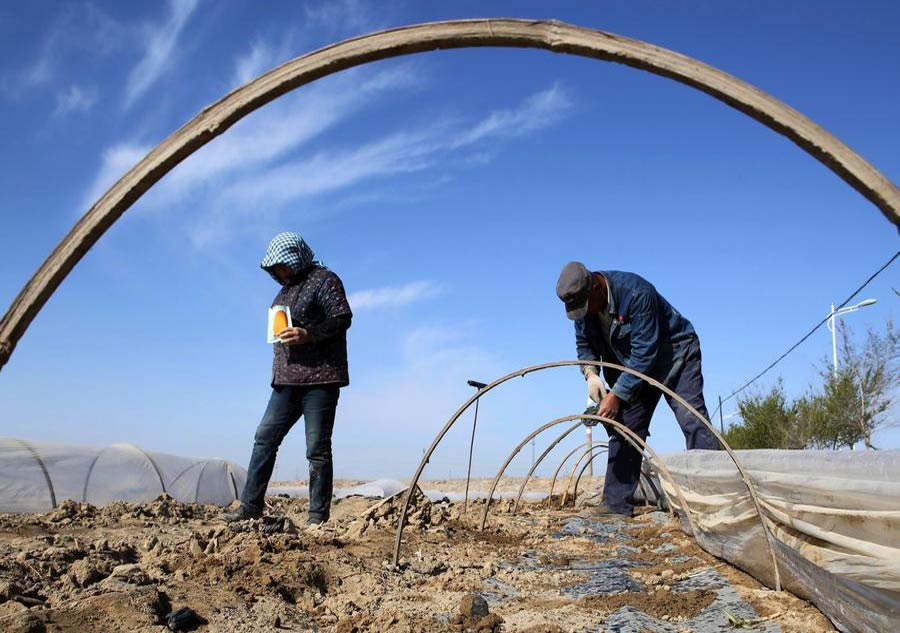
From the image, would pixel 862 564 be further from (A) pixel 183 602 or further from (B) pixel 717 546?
(A) pixel 183 602

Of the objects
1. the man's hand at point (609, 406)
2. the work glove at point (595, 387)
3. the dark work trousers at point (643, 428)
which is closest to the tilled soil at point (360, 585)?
the dark work trousers at point (643, 428)

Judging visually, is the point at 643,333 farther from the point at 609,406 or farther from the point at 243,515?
the point at 243,515

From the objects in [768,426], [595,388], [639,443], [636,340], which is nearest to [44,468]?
[595,388]

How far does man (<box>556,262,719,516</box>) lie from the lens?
15.2ft

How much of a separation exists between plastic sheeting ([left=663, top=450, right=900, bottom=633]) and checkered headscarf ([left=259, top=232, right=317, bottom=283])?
2.47m

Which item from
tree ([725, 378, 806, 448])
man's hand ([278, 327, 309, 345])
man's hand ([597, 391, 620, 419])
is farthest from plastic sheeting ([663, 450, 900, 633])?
tree ([725, 378, 806, 448])

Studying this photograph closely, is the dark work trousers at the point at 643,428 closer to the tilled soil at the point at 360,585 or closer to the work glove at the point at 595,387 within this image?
the work glove at the point at 595,387

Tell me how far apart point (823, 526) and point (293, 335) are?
264 centimetres

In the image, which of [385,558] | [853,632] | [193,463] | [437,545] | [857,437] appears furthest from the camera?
[857,437]

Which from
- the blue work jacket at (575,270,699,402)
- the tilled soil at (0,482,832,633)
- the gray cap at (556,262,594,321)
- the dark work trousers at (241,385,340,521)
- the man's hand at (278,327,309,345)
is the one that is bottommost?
the tilled soil at (0,482,832,633)

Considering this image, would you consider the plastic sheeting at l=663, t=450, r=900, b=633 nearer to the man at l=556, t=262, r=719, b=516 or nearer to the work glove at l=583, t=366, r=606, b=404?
the man at l=556, t=262, r=719, b=516

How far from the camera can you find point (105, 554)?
3.23 m

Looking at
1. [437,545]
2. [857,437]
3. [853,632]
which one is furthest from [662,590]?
[857,437]

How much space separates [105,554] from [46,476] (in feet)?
11.7
